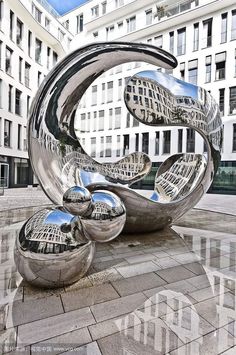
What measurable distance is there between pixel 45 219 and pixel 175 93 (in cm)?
405

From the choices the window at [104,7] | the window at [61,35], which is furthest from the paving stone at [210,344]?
the window at [104,7]

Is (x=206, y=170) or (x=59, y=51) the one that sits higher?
(x=59, y=51)

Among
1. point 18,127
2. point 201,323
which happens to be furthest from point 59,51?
point 201,323

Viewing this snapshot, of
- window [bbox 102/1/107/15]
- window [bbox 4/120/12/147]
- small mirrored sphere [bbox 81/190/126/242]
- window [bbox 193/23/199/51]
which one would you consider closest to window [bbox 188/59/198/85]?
window [bbox 193/23/199/51]

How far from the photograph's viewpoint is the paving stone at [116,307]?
331 centimetres

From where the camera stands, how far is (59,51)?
1431 inches

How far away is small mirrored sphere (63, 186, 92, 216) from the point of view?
3555 mm

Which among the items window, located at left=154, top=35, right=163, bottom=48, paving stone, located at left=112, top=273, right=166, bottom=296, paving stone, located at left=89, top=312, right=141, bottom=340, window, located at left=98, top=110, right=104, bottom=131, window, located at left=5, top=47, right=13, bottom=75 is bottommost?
paving stone, located at left=89, top=312, right=141, bottom=340

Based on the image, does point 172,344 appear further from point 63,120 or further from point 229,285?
point 63,120

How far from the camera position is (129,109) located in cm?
576

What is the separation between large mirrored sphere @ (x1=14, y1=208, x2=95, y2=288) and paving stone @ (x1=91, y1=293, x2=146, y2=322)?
640 millimetres

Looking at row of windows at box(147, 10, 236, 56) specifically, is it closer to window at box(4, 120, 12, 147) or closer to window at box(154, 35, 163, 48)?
window at box(154, 35, 163, 48)

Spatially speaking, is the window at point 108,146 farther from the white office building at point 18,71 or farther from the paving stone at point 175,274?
the paving stone at point 175,274

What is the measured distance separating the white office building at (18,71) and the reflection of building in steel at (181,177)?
22586 mm
